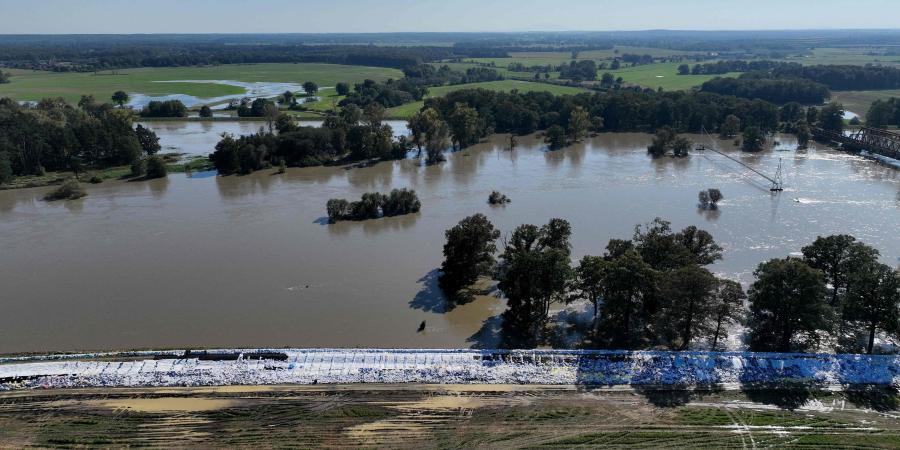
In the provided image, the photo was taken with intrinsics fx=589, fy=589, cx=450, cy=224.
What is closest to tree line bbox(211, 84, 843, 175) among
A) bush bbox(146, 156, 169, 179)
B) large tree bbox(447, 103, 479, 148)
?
large tree bbox(447, 103, 479, 148)

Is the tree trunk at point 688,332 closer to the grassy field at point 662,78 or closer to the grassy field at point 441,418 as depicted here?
the grassy field at point 441,418

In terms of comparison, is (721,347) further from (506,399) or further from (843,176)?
(843,176)

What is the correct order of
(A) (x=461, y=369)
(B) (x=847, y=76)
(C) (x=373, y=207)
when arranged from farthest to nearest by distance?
1. (B) (x=847, y=76)
2. (C) (x=373, y=207)
3. (A) (x=461, y=369)

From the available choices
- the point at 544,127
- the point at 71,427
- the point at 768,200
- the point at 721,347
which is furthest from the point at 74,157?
the point at 768,200

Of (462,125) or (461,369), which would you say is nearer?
(461,369)

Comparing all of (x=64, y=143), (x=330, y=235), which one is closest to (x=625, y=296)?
(x=330, y=235)

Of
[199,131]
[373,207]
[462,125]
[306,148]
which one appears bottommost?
[373,207]

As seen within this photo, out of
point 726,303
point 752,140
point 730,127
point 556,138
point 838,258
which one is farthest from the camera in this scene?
point 730,127

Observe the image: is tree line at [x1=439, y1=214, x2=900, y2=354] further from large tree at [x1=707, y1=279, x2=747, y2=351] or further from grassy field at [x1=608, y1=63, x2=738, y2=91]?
grassy field at [x1=608, y1=63, x2=738, y2=91]

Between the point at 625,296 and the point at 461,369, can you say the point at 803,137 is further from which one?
the point at 461,369
